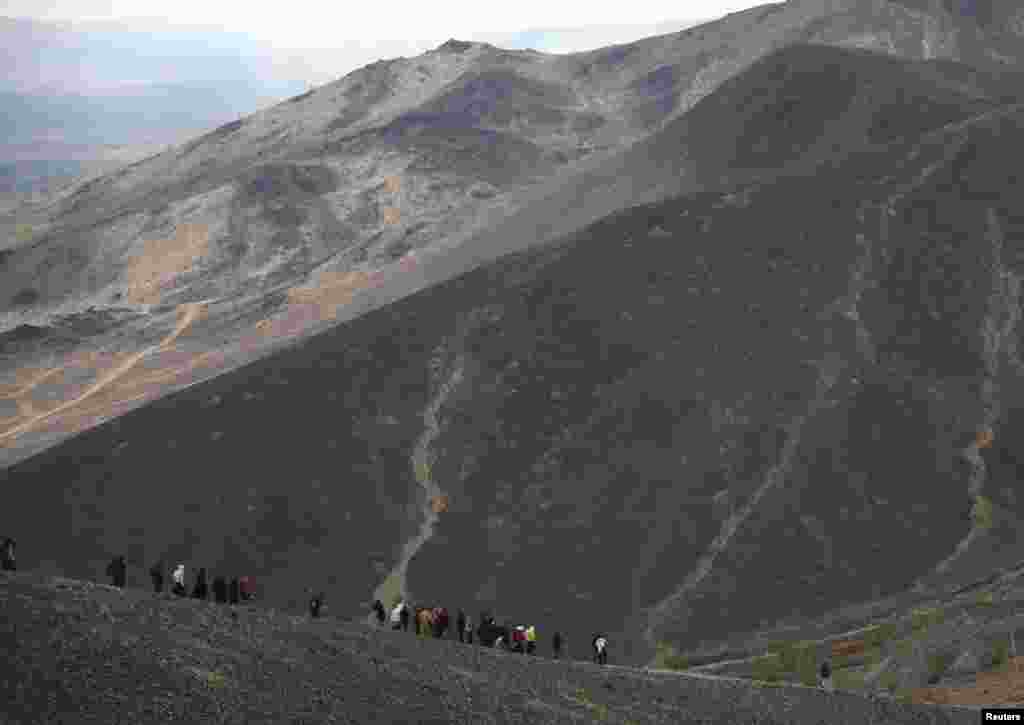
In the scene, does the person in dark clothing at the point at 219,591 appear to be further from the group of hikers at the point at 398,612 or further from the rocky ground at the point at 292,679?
the rocky ground at the point at 292,679

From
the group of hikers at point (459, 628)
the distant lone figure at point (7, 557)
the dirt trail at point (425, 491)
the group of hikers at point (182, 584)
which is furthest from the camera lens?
the dirt trail at point (425, 491)

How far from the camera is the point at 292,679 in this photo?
2784 cm

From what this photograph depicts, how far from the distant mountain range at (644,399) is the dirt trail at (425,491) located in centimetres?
20

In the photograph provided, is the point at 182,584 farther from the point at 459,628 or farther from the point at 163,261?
the point at 163,261

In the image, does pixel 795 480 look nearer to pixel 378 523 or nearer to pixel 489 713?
pixel 378 523

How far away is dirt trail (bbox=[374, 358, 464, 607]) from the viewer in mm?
56719

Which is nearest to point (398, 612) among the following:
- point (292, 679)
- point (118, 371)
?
point (292, 679)

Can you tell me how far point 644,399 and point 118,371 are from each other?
51655 millimetres

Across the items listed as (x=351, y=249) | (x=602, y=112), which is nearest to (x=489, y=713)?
(x=351, y=249)

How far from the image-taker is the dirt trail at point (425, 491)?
56.7 m

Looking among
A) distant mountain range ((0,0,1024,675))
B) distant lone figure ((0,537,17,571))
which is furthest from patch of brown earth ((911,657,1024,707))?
distant lone figure ((0,537,17,571))

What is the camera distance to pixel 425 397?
69750 mm

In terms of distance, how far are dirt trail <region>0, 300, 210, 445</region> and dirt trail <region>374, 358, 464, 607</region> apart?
114 ft

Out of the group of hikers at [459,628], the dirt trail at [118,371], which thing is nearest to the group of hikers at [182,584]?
the group of hikers at [459,628]
